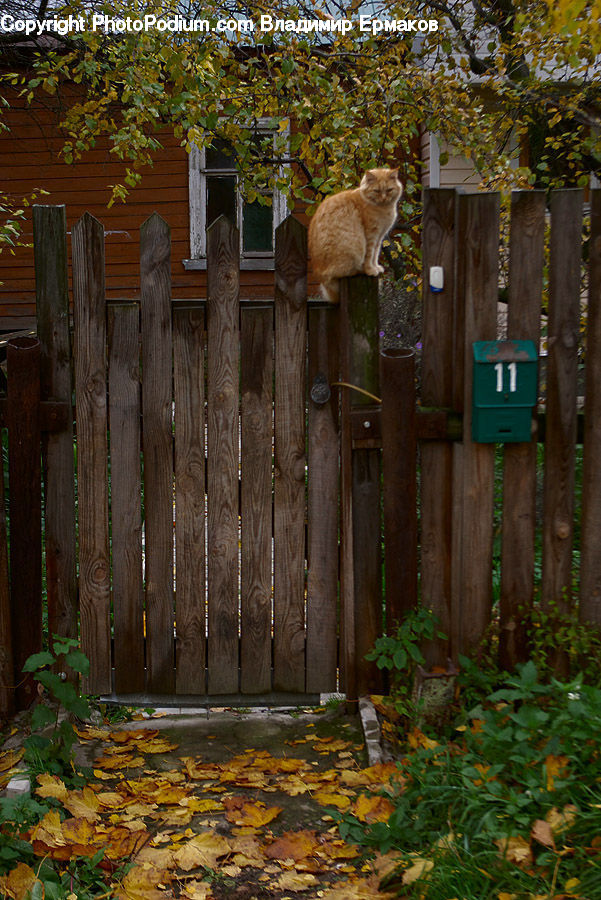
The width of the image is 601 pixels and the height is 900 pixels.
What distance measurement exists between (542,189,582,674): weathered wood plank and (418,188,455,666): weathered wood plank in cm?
36

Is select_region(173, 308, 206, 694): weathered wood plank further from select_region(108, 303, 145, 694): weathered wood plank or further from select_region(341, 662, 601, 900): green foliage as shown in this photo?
select_region(341, 662, 601, 900): green foliage

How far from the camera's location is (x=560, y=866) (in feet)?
6.43

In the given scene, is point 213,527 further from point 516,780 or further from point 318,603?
point 516,780

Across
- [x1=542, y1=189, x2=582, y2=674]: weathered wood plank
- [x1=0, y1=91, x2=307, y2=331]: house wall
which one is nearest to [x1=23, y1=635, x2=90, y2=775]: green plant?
[x1=542, y1=189, x2=582, y2=674]: weathered wood plank

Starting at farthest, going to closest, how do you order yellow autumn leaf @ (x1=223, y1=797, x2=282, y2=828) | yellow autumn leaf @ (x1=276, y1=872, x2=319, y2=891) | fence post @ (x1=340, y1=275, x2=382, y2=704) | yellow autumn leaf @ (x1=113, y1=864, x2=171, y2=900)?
fence post @ (x1=340, y1=275, x2=382, y2=704), yellow autumn leaf @ (x1=223, y1=797, x2=282, y2=828), yellow autumn leaf @ (x1=276, y1=872, x2=319, y2=891), yellow autumn leaf @ (x1=113, y1=864, x2=171, y2=900)

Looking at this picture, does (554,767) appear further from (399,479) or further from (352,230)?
(352,230)

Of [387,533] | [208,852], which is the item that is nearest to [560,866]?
[208,852]

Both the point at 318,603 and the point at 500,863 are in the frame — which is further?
Result: the point at 318,603

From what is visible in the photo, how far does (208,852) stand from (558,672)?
4.66 ft

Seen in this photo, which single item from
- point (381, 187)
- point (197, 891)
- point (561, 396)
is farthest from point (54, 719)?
point (381, 187)

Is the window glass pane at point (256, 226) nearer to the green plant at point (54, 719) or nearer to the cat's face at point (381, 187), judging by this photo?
the cat's face at point (381, 187)

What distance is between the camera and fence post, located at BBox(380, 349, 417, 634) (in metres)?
2.92

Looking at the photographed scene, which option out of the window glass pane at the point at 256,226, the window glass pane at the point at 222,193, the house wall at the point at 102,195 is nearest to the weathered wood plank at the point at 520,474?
the house wall at the point at 102,195

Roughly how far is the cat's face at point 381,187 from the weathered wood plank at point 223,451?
90 centimetres
